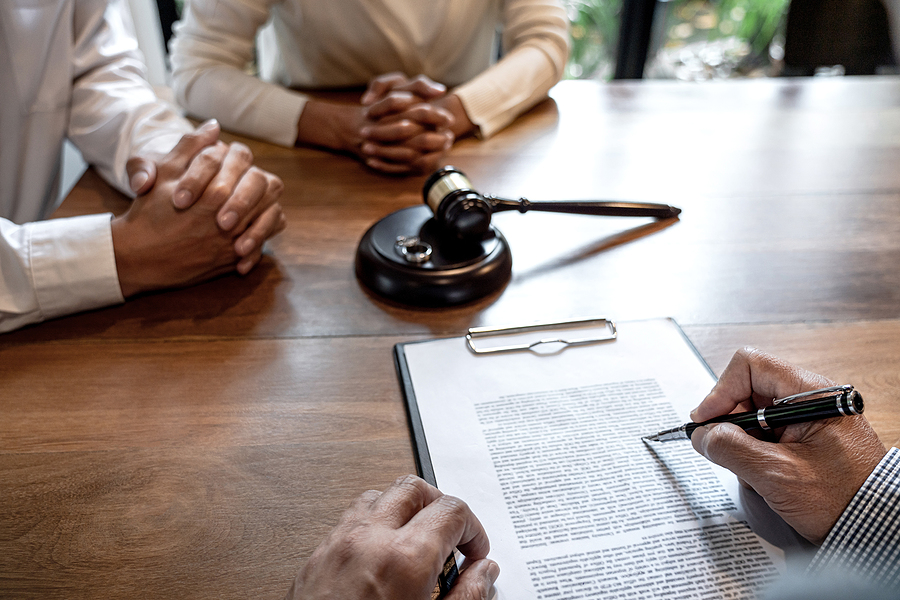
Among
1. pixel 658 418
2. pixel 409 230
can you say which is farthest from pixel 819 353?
pixel 409 230

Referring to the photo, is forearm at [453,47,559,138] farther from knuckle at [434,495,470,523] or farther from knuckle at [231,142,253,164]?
knuckle at [434,495,470,523]

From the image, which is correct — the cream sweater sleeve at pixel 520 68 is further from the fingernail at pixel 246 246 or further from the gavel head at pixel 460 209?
the fingernail at pixel 246 246

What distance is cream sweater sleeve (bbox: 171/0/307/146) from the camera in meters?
1.34

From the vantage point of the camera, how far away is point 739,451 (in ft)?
1.92

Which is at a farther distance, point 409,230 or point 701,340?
point 409,230

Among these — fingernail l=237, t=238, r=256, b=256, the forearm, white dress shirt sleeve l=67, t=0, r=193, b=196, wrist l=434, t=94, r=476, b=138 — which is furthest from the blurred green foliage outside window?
fingernail l=237, t=238, r=256, b=256

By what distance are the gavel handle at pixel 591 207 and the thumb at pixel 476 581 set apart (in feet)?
1.81

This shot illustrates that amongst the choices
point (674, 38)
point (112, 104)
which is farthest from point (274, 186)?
point (674, 38)

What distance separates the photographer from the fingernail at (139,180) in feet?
3.01

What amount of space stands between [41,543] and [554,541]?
0.45 meters

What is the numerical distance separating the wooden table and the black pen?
145 millimetres

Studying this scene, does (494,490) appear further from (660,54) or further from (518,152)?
(660,54)

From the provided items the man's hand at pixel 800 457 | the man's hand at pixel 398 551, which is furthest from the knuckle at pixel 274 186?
the man's hand at pixel 800 457

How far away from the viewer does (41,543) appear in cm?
57
